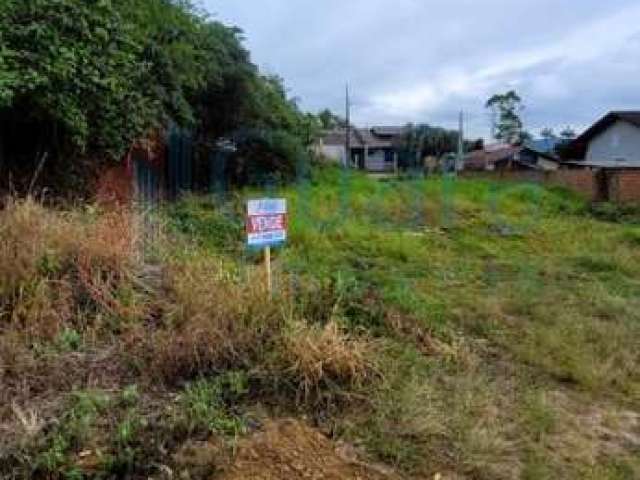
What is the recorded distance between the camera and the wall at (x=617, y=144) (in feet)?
91.4

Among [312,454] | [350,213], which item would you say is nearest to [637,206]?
[350,213]

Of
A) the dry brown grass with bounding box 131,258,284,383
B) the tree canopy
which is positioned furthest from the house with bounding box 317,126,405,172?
the dry brown grass with bounding box 131,258,284,383

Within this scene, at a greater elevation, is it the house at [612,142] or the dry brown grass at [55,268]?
the house at [612,142]

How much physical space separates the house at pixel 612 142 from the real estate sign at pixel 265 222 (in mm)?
Answer: 24222

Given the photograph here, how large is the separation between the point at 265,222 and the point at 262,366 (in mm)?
1018

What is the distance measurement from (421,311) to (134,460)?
2.86m

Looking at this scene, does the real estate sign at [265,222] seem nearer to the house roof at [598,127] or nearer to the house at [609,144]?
the house at [609,144]

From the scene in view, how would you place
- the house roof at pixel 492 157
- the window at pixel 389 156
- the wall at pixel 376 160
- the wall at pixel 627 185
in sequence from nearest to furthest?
1. the wall at pixel 627 185
2. the house roof at pixel 492 157
3. the wall at pixel 376 160
4. the window at pixel 389 156

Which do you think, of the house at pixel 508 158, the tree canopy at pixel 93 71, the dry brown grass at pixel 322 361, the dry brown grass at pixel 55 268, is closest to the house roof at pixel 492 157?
the house at pixel 508 158

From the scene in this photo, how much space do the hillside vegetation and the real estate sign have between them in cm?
26

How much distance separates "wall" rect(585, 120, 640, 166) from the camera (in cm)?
2784

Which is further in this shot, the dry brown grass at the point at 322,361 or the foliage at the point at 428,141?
the foliage at the point at 428,141

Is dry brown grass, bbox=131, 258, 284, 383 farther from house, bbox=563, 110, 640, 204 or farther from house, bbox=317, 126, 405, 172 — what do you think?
house, bbox=317, 126, 405, 172

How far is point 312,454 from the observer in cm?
317
